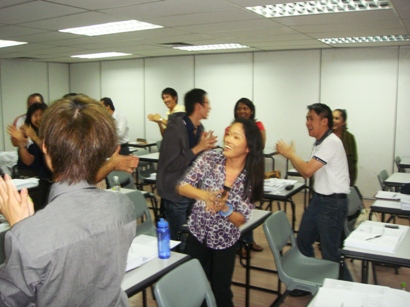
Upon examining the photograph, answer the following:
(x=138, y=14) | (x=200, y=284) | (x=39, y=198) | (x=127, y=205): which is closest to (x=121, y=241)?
(x=127, y=205)

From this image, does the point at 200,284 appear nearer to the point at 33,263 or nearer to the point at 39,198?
the point at 33,263

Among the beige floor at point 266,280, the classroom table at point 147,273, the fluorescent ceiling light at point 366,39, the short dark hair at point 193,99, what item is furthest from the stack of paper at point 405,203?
the fluorescent ceiling light at point 366,39

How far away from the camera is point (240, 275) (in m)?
3.87

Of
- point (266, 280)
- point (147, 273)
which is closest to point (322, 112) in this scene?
point (266, 280)

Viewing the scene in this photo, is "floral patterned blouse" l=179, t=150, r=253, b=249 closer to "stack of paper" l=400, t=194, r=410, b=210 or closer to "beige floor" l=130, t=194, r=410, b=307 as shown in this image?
"beige floor" l=130, t=194, r=410, b=307

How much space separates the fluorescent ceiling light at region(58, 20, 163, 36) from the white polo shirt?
103 inches

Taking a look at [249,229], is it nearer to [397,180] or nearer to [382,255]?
[382,255]

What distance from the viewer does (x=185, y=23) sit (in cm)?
450

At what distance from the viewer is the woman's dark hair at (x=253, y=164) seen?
241 centimetres

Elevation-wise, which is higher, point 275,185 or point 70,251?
point 70,251

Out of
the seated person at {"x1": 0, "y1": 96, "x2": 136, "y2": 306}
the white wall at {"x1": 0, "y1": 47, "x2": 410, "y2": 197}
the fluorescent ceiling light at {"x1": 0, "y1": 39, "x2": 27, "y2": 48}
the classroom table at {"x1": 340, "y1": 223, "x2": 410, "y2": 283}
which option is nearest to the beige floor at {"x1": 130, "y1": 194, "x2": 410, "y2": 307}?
the classroom table at {"x1": 340, "y1": 223, "x2": 410, "y2": 283}

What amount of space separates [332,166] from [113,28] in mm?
3286

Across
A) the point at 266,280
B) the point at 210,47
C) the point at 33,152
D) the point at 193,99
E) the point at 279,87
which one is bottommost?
the point at 266,280

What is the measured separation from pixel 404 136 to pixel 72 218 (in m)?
6.57
